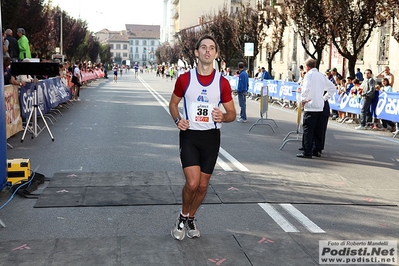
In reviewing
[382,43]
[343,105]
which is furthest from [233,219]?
[382,43]

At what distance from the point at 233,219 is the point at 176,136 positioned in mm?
7415

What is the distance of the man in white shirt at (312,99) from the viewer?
10.5 metres

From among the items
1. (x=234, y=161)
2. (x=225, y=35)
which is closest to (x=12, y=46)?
(x=234, y=161)

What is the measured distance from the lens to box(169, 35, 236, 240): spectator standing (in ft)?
17.2

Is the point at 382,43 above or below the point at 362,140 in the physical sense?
above

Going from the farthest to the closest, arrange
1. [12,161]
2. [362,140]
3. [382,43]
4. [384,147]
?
[382,43]
[362,140]
[384,147]
[12,161]

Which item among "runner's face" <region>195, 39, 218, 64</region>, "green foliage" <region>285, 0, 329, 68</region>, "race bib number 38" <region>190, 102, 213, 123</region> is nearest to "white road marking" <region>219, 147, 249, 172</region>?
"race bib number 38" <region>190, 102, 213, 123</region>

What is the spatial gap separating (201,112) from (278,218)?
179cm

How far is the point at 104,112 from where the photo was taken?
66.1 ft

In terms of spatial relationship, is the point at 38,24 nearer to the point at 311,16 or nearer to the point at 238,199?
the point at 311,16

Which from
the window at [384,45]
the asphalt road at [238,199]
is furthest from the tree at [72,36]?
the asphalt road at [238,199]

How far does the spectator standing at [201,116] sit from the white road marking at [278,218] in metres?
1.11

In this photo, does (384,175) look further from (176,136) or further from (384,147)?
(176,136)

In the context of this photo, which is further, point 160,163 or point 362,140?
point 362,140
